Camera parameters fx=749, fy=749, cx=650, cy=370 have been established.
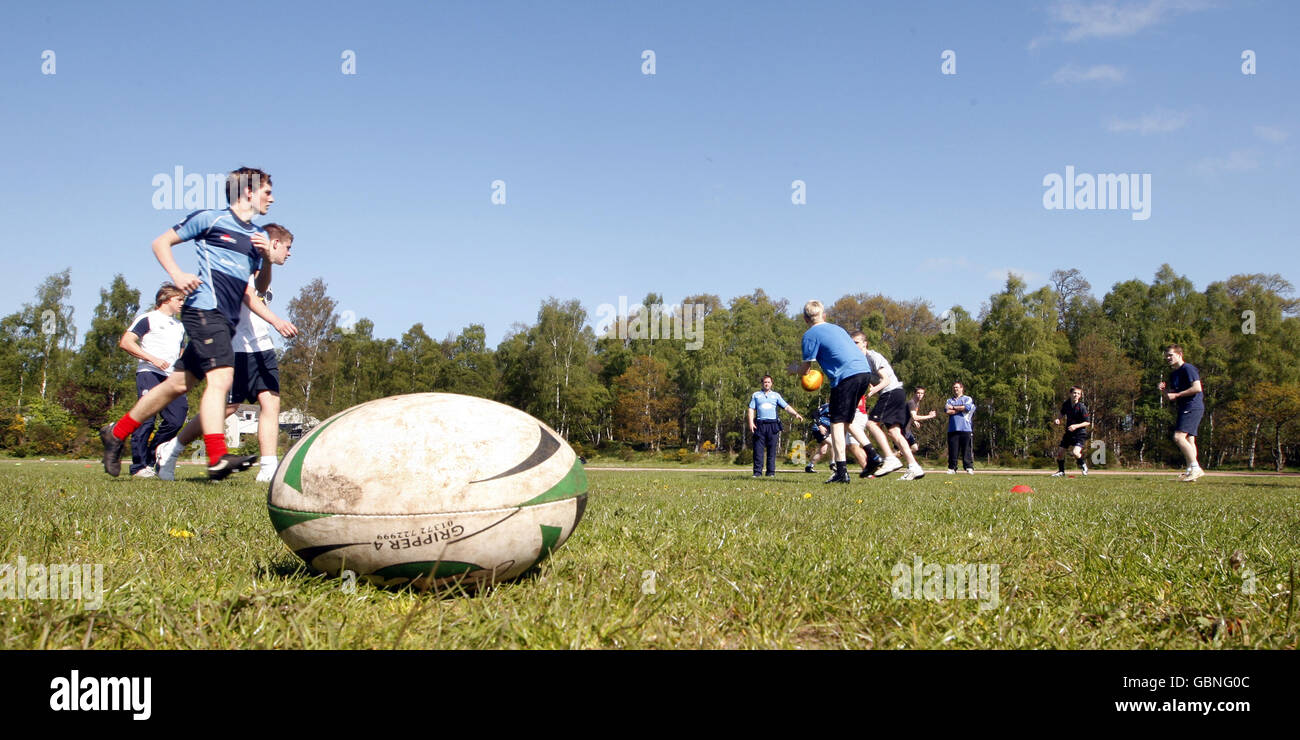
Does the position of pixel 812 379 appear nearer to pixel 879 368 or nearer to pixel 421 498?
pixel 879 368

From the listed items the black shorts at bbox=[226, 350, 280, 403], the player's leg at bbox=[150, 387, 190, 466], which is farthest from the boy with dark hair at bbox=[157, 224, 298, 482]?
the player's leg at bbox=[150, 387, 190, 466]

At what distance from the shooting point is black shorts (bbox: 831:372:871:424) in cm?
979

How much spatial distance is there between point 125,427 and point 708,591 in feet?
24.1

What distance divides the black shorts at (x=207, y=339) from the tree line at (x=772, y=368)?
4196 cm

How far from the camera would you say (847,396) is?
989 centimetres

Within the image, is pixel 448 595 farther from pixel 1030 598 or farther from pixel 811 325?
pixel 811 325

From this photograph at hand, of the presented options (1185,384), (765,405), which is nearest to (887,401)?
(765,405)

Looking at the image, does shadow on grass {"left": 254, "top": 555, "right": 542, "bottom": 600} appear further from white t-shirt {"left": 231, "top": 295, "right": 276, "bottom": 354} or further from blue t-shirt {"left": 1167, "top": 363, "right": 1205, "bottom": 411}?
blue t-shirt {"left": 1167, "top": 363, "right": 1205, "bottom": 411}

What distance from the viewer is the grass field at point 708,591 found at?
2330mm

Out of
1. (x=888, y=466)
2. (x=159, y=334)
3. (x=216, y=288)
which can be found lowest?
(x=888, y=466)

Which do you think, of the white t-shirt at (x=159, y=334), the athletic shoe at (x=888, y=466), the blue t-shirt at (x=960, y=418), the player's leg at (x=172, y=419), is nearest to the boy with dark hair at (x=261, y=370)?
the white t-shirt at (x=159, y=334)

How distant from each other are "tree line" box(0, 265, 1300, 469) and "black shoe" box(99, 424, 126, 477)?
4016 centimetres

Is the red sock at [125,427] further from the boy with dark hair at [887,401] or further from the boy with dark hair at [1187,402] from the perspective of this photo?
the boy with dark hair at [1187,402]
